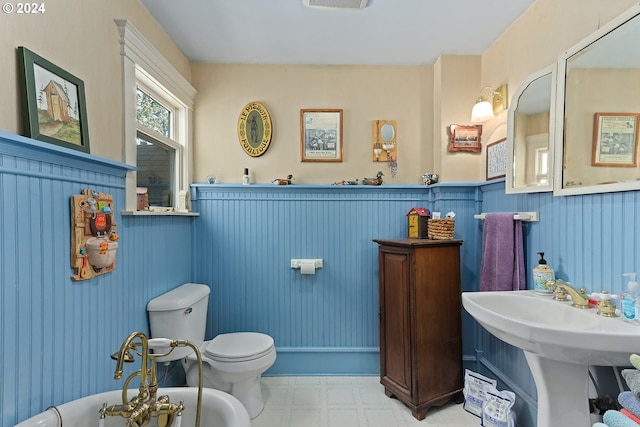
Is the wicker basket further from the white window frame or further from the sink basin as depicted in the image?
the white window frame

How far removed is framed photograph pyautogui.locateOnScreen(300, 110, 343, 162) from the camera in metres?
2.45

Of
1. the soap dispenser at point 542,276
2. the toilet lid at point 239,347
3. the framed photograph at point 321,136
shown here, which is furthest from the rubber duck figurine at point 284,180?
the soap dispenser at point 542,276

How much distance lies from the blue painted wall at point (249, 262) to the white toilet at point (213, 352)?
0.40 ft

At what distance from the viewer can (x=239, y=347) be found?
188 cm

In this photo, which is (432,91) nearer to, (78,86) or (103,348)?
(78,86)

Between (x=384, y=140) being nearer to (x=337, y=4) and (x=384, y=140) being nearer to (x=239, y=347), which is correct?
(x=337, y=4)

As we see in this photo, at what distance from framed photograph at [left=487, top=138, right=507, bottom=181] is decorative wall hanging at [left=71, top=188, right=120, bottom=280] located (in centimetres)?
233

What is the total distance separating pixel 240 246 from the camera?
2410 millimetres

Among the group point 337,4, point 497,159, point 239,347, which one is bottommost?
point 239,347

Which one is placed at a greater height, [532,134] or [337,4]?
[337,4]

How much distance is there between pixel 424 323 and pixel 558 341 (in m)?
0.91

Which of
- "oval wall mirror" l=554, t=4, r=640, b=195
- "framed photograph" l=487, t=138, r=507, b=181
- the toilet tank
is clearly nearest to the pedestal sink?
"oval wall mirror" l=554, t=4, r=640, b=195

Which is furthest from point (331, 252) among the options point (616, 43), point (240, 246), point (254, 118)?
point (616, 43)

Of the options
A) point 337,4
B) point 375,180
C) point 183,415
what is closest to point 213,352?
point 183,415
